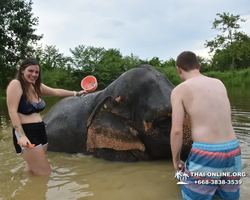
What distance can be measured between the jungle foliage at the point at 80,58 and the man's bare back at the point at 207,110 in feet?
51.9

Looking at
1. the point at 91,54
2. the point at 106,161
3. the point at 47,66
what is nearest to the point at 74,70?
the point at 91,54

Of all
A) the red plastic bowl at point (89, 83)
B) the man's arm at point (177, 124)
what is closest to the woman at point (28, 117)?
the red plastic bowl at point (89, 83)

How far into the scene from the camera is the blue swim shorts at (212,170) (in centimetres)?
220

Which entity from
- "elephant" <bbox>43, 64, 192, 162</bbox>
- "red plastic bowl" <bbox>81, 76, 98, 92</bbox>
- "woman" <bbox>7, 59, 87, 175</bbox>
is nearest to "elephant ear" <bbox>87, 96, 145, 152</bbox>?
"elephant" <bbox>43, 64, 192, 162</bbox>

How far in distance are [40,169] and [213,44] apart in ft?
107

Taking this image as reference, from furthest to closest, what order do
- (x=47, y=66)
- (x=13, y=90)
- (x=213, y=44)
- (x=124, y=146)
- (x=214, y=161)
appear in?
1. (x=47, y=66)
2. (x=213, y=44)
3. (x=124, y=146)
4. (x=13, y=90)
5. (x=214, y=161)

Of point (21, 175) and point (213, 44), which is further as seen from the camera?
point (213, 44)

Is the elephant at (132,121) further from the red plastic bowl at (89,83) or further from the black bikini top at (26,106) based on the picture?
the black bikini top at (26,106)

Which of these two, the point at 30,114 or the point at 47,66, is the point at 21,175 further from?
the point at 47,66

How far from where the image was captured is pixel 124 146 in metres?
3.60

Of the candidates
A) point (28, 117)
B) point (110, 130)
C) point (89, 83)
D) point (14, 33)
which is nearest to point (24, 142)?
point (28, 117)

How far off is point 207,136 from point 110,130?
1.68 metres

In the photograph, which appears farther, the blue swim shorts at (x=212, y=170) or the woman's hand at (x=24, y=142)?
the woman's hand at (x=24, y=142)

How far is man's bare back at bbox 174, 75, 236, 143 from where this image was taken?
2.23 m
